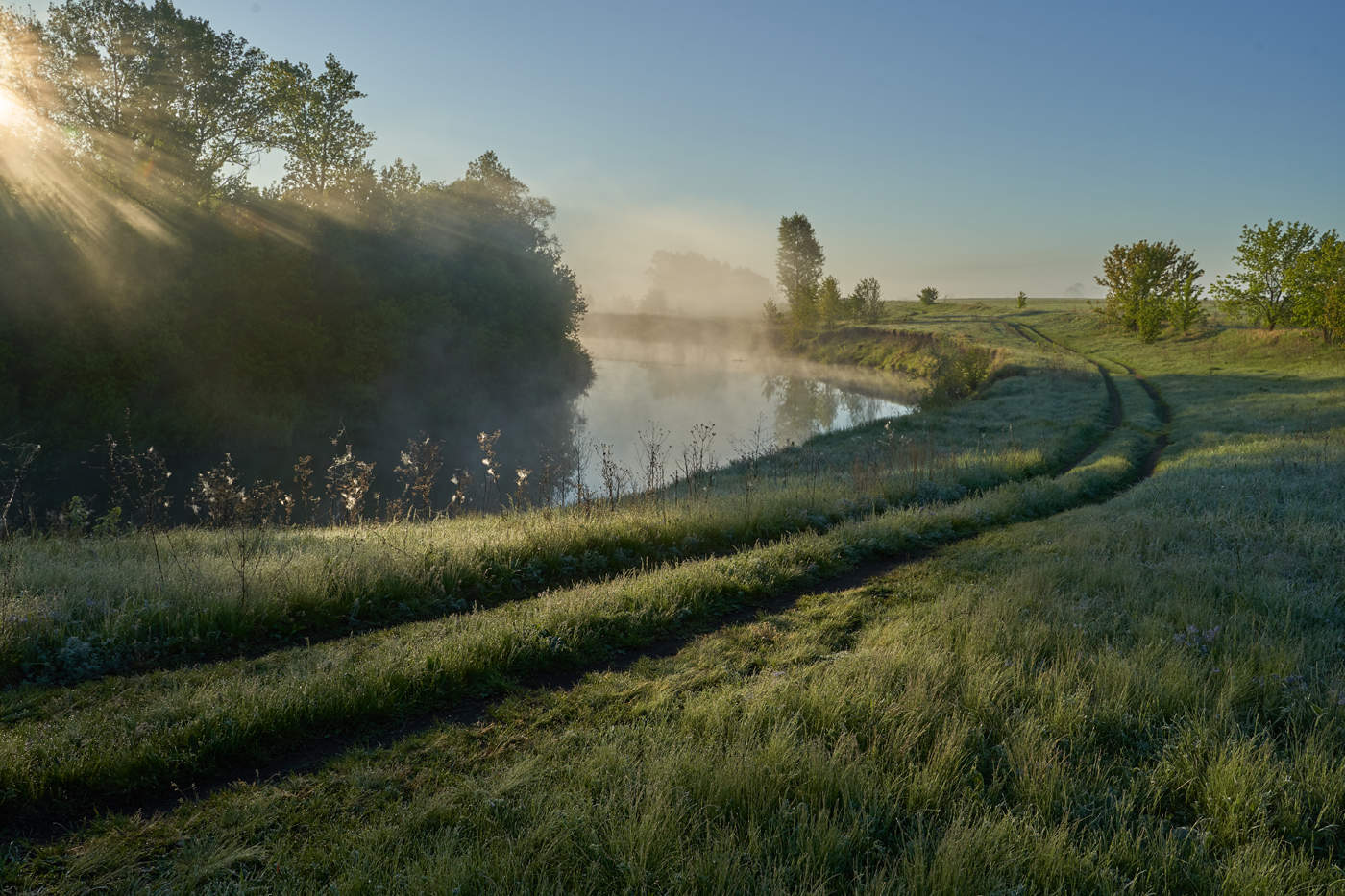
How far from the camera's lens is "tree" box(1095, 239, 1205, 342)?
55938 mm

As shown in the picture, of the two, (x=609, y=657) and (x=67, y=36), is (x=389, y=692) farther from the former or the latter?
(x=67, y=36)

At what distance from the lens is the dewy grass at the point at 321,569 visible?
5.99 m

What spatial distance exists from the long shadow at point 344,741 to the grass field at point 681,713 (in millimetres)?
25

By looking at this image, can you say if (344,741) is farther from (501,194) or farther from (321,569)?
(501,194)

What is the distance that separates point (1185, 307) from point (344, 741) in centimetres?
6660

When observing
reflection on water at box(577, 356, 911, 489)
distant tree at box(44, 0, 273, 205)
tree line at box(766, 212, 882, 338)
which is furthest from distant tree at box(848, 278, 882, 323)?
distant tree at box(44, 0, 273, 205)

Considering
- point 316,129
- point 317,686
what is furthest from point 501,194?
point 317,686

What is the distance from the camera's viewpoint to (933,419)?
29.0m

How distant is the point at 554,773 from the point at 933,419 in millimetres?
28006

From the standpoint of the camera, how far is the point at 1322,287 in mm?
39000

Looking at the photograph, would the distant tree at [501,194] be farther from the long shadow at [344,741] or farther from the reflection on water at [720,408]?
the long shadow at [344,741]

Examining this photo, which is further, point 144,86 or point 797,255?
point 797,255

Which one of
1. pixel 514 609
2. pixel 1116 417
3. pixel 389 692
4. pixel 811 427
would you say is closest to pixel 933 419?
pixel 1116 417

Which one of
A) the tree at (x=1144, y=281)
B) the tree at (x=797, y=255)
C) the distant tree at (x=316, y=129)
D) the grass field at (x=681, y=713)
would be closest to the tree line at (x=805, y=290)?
the tree at (x=797, y=255)
